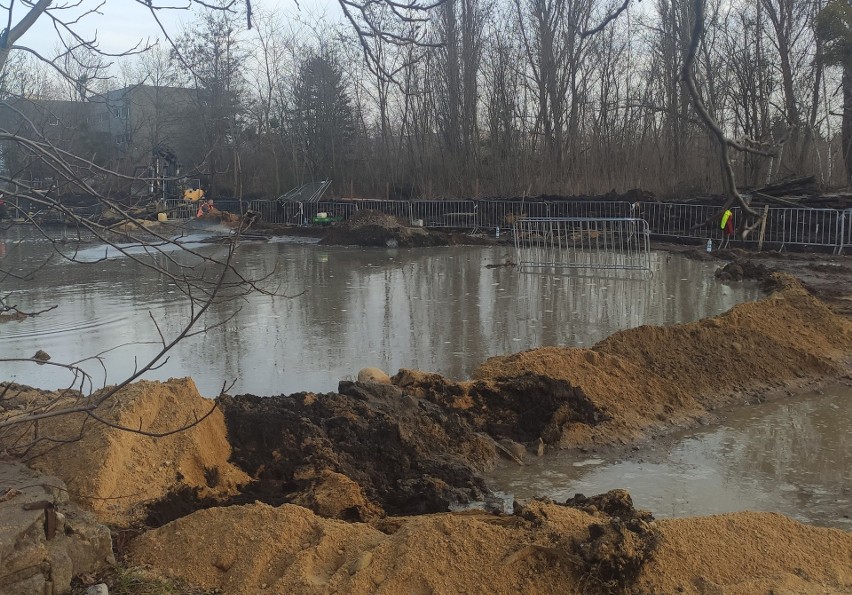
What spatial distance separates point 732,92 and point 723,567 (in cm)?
3027

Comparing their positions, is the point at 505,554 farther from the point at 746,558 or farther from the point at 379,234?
the point at 379,234

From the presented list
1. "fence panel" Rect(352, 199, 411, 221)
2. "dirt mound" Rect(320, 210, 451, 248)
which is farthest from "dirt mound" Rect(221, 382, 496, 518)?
"fence panel" Rect(352, 199, 411, 221)

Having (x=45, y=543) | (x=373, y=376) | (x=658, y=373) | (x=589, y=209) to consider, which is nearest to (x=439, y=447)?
(x=373, y=376)

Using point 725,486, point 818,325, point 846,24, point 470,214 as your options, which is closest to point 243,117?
point 470,214

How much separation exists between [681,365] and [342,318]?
6175 millimetres

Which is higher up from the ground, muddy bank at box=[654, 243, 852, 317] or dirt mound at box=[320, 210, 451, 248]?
dirt mound at box=[320, 210, 451, 248]

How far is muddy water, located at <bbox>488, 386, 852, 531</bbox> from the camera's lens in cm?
575

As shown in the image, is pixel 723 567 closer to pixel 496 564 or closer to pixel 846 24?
pixel 496 564

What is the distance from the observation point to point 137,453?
17.6 feet

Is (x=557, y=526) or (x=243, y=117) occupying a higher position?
(x=243, y=117)

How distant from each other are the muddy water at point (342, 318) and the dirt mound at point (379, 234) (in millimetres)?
6937

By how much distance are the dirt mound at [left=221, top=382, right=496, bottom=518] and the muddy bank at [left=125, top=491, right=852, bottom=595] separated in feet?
3.57

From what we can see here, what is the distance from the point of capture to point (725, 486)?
6082 millimetres

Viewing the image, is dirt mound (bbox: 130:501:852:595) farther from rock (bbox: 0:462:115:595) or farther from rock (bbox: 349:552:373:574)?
rock (bbox: 0:462:115:595)
